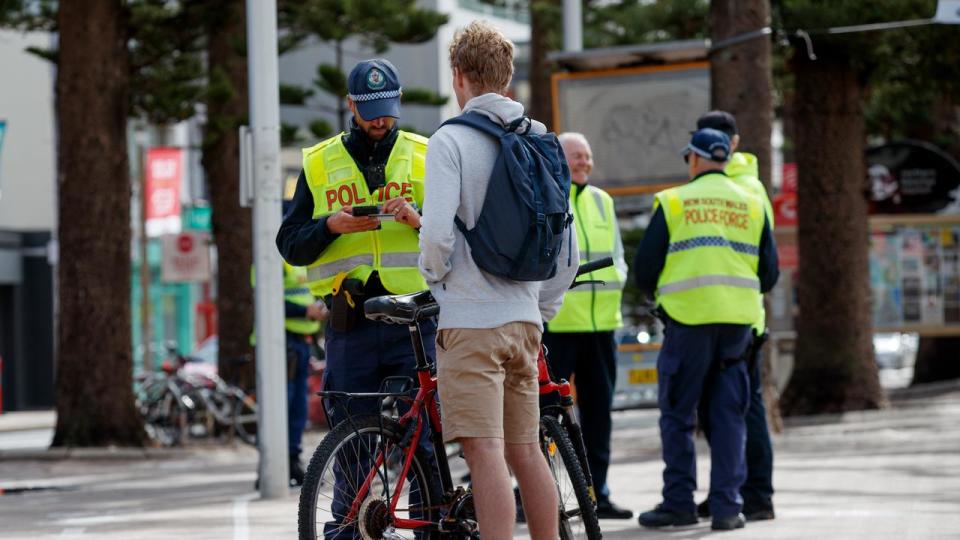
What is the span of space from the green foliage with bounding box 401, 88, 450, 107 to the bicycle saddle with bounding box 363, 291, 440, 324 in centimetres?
2005

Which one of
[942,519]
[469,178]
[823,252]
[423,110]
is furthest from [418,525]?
[423,110]

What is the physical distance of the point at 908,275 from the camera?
2564 centimetres

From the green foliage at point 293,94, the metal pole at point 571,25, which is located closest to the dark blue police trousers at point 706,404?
the metal pole at point 571,25

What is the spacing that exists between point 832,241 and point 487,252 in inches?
582

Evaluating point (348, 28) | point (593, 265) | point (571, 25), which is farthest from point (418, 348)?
point (348, 28)

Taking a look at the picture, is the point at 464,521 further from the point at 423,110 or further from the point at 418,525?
the point at 423,110

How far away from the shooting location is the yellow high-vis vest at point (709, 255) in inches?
369

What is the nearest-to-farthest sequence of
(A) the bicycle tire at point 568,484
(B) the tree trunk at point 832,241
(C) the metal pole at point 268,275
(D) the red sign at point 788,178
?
1. (A) the bicycle tire at point 568,484
2. (C) the metal pole at point 268,275
3. (B) the tree trunk at point 832,241
4. (D) the red sign at point 788,178

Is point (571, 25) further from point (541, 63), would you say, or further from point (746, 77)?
point (541, 63)

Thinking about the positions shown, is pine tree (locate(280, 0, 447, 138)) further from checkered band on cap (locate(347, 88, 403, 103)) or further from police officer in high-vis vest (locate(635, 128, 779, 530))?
checkered band on cap (locate(347, 88, 403, 103))

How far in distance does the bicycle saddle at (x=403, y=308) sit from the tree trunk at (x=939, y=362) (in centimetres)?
2446

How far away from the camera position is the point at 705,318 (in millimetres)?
9344

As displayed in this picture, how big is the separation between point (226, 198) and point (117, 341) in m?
3.50

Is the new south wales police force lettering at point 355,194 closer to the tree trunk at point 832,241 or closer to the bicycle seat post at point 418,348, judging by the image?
the bicycle seat post at point 418,348
